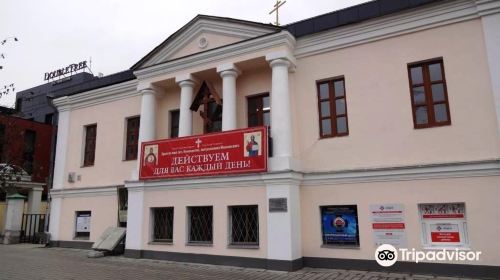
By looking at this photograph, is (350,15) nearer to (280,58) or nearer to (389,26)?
(389,26)

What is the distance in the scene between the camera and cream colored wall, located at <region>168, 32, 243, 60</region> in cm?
1271

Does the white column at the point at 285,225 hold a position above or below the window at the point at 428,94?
below

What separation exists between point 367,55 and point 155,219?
8.23 m

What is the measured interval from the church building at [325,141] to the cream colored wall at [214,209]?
0.04m

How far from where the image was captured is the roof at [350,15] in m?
10.5

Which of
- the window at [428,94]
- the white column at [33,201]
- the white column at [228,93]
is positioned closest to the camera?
the window at [428,94]

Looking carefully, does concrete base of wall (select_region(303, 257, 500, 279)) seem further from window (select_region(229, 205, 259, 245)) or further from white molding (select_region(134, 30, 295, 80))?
white molding (select_region(134, 30, 295, 80))

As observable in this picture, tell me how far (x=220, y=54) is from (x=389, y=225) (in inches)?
274

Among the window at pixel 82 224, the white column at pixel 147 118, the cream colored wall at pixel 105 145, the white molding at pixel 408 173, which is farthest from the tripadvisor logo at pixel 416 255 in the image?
the window at pixel 82 224

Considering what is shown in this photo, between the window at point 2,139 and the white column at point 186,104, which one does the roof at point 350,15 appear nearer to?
the white column at point 186,104

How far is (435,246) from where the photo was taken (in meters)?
9.27

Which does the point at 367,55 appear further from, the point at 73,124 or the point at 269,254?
the point at 73,124

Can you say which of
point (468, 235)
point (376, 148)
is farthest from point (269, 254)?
point (468, 235)

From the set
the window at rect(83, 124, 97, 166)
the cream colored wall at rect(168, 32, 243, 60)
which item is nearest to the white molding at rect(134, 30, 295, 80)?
the cream colored wall at rect(168, 32, 243, 60)
